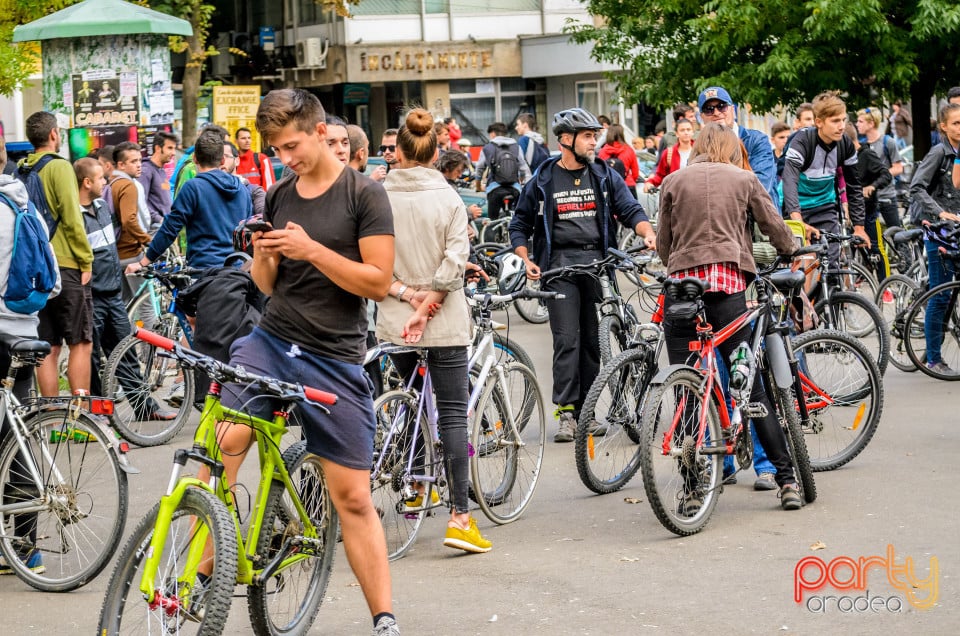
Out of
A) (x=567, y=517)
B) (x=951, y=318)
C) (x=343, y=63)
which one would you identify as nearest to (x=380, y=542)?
(x=567, y=517)

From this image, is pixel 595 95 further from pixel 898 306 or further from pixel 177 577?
pixel 177 577

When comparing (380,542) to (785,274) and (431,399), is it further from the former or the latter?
(785,274)

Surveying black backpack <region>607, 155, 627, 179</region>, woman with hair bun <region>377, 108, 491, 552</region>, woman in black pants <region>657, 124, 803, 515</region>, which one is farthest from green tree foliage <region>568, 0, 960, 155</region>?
woman with hair bun <region>377, 108, 491, 552</region>

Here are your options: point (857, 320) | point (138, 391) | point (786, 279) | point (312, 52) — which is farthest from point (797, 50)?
point (312, 52)

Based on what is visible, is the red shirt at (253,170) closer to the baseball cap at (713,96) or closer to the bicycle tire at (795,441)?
the baseball cap at (713,96)

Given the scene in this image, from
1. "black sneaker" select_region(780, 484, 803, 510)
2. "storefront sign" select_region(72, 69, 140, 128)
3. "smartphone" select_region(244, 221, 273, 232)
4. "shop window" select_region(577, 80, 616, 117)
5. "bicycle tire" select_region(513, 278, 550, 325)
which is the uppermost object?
Result: "shop window" select_region(577, 80, 616, 117)

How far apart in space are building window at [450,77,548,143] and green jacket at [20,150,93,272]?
33664 millimetres

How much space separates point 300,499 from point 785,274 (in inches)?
132

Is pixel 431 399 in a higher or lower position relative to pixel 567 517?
higher

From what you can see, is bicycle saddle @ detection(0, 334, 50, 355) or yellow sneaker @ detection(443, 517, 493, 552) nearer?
bicycle saddle @ detection(0, 334, 50, 355)

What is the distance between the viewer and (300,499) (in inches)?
210

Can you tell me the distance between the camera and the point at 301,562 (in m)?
5.44

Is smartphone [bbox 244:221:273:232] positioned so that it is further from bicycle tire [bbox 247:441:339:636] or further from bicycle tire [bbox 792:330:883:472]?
bicycle tire [bbox 792:330:883:472]

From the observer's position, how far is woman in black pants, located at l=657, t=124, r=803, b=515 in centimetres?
748
